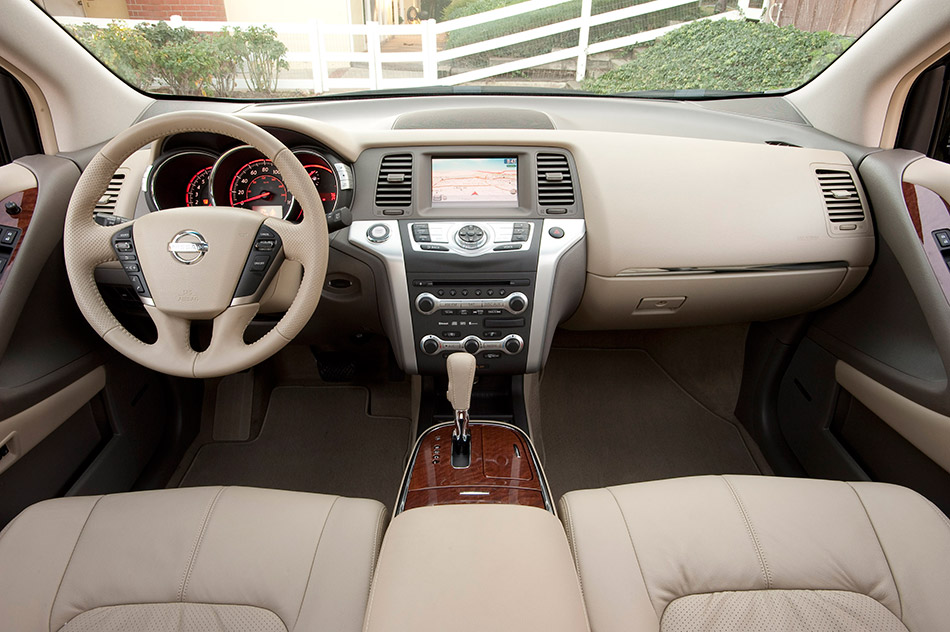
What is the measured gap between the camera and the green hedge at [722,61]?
5.73 ft

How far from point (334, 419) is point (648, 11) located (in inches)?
75.4

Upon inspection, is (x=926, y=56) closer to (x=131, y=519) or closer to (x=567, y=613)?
(x=567, y=613)

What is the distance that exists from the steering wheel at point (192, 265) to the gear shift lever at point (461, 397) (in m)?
0.36

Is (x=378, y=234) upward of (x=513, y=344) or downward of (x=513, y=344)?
upward

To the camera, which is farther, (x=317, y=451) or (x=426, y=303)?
(x=317, y=451)

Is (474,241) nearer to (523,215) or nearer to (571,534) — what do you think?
(523,215)

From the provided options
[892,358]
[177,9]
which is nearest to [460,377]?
[892,358]

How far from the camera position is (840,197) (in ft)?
4.78

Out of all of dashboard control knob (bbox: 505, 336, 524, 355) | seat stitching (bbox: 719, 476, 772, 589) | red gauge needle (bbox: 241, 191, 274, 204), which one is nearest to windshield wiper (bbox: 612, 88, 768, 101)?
dashboard control knob (bbox: 505, 336, 524, 355)

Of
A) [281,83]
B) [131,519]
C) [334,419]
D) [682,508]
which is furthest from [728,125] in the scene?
[131,519]

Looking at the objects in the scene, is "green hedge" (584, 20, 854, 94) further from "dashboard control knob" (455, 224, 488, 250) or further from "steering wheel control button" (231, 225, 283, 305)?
"steering wheel control button" (231, 225, 283, 305)

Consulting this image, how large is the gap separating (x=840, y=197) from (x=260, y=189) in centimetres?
165

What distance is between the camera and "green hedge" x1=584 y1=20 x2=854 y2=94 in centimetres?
175

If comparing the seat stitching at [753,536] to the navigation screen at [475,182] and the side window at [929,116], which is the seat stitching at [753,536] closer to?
the navigation screen at [475,182]
